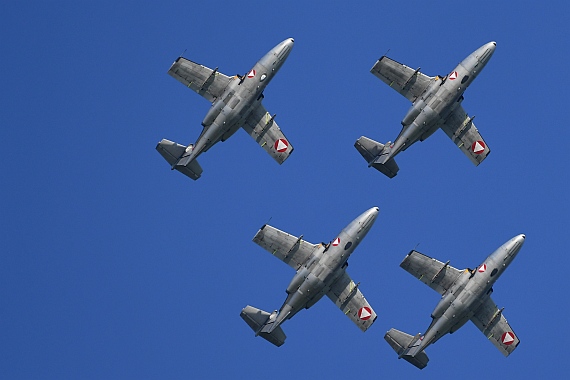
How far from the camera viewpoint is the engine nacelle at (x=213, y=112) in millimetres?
135000

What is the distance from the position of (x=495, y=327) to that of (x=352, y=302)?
13678mm

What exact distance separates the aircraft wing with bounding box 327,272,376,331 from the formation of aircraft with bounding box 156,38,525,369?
0.30 feet

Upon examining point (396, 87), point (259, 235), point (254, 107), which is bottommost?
point (259, 235)

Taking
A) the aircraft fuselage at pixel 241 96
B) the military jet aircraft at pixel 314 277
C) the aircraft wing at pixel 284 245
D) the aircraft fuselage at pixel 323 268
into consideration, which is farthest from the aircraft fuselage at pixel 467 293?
the aircraft fuselage at pixel 241 96

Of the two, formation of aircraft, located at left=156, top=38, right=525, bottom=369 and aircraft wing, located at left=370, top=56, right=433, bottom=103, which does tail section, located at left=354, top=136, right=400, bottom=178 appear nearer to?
formation of aircraft, located at left=156, top=38, right=525, bottom=369

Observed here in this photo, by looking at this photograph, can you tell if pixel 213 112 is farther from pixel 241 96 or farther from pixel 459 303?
pixel 459 303

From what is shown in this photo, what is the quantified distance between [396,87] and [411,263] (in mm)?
16651

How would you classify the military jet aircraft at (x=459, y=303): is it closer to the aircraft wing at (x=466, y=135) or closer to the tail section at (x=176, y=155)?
the aircraft wing at (x=466, y=135)

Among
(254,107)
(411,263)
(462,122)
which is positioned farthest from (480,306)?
(254,107)

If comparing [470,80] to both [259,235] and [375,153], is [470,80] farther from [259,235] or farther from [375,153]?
[259,235]

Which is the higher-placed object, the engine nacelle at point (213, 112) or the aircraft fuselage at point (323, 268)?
the engine nacelle at point (213, 112)

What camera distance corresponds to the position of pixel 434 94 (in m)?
136

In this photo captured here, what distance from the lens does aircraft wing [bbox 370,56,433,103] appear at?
13675 centimetres

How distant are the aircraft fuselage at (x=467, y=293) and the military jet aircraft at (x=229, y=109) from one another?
2051cm
